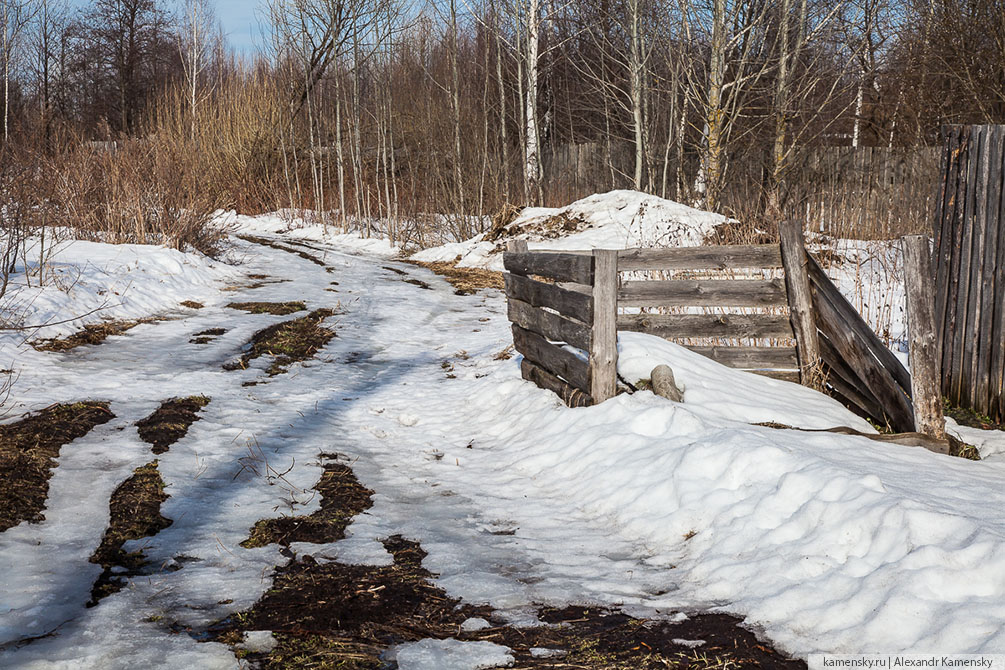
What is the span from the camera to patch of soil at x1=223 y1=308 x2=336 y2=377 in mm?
7938

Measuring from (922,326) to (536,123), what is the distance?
1358 centimetres

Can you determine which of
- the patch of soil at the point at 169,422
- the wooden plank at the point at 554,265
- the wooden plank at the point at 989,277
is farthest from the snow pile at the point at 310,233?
the wooden plank at the point at 989,277

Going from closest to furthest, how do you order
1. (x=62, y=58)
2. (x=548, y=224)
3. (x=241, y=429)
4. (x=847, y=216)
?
(x=241, y=429)
(x=847, y=216)
(x=548, y=224)
(x=62, y=58)

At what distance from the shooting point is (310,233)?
2253 cm

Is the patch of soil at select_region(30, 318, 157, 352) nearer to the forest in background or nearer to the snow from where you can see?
the forest in background

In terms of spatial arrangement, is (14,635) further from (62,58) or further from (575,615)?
(62,58)

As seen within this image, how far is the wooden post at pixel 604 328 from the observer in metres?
5.42

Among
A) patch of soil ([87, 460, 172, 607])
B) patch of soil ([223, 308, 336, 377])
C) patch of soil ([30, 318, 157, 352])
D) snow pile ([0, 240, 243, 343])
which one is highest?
snow pile ([0, 240, 243, 343])

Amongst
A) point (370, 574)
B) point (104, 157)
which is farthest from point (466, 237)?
point (370, 574)

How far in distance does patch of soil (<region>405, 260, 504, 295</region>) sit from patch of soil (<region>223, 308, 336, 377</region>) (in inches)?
146

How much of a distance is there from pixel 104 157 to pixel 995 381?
13702 millimetres

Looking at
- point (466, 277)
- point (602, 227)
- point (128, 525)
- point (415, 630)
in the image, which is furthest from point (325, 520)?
point (602, 227)

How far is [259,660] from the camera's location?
266cm

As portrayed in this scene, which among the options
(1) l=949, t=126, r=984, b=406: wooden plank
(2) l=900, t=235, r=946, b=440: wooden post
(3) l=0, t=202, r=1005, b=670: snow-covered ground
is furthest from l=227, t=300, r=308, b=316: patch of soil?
(1) l=949, t=126, r=984, b=406: wooden plank
